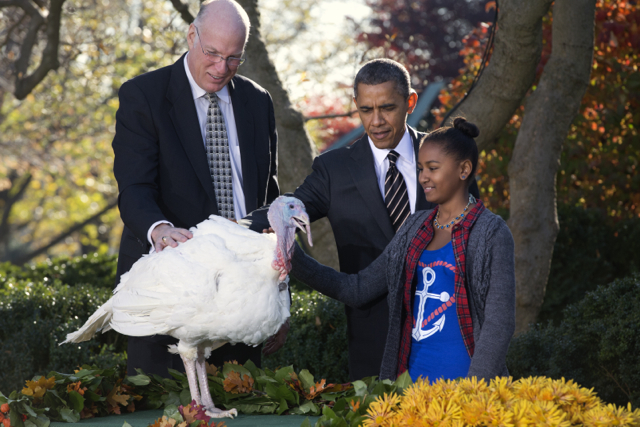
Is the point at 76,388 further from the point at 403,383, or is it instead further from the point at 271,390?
the point at 403,383

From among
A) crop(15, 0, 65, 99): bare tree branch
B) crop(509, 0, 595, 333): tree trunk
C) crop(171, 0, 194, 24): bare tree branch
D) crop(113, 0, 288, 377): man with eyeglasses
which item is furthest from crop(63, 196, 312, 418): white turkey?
crop(15, 0, 65, 99): bare tree branch

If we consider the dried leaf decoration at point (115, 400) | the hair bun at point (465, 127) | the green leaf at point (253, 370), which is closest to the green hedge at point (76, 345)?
the green leaf at point (253, 370)

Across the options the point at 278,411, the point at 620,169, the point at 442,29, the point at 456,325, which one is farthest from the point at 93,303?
the point at 442,29

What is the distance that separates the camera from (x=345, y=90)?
9562 millimetres

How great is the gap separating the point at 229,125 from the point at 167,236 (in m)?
0.89

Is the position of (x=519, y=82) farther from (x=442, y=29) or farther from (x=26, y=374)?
(x=442, y=29)

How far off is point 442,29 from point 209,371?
1469cm

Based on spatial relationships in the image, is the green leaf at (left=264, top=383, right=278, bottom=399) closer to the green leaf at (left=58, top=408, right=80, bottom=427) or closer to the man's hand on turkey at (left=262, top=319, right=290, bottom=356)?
the man's hand on turkey at (left=262, top=319, right=290, bottom=356)

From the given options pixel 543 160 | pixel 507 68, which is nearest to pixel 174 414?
pixel 507 68

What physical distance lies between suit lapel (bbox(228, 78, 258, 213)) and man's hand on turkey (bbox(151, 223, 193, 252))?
0.59 meters

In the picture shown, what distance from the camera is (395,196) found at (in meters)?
3.32

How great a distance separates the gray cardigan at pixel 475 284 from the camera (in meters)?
2.51

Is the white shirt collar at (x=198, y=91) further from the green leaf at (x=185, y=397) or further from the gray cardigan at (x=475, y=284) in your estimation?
the green leaf at (x=185, y=397)

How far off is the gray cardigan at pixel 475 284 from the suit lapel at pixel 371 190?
0.26 m
